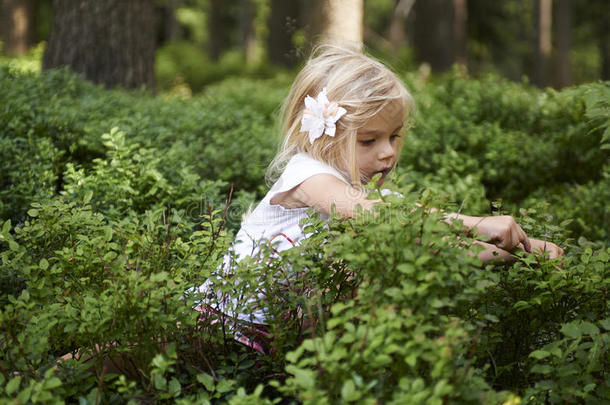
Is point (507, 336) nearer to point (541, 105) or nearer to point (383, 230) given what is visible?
point (383, 230)

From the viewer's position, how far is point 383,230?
1762 millimetres

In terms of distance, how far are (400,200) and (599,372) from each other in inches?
38.8

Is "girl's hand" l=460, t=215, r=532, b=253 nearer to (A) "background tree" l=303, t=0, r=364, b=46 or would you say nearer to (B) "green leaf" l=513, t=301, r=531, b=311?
(B) "green leaf" l=513, t=301, r=531, b=311

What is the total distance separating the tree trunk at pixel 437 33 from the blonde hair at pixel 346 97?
37.6 feet

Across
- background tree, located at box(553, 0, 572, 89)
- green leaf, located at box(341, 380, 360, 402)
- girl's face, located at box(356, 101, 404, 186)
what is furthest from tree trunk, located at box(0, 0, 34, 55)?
background tree, located at box(553, 0, 572, 89)

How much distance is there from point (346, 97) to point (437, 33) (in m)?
12.0

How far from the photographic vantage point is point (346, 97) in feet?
8.80

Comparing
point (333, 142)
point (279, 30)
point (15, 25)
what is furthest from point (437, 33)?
point (333, 142)

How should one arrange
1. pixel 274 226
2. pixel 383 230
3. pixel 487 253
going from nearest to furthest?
pixel 383 230
pixel 487 253
pixel 274 226

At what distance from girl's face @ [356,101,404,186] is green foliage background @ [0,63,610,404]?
0.58m

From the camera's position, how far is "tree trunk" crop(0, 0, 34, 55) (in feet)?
39.5

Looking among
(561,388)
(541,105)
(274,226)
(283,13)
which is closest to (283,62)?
(283,13)

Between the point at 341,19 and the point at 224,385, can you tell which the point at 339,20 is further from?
the point at 224,385

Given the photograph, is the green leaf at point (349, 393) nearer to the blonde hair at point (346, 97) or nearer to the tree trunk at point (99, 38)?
the blonde hair at point (346, 97)
